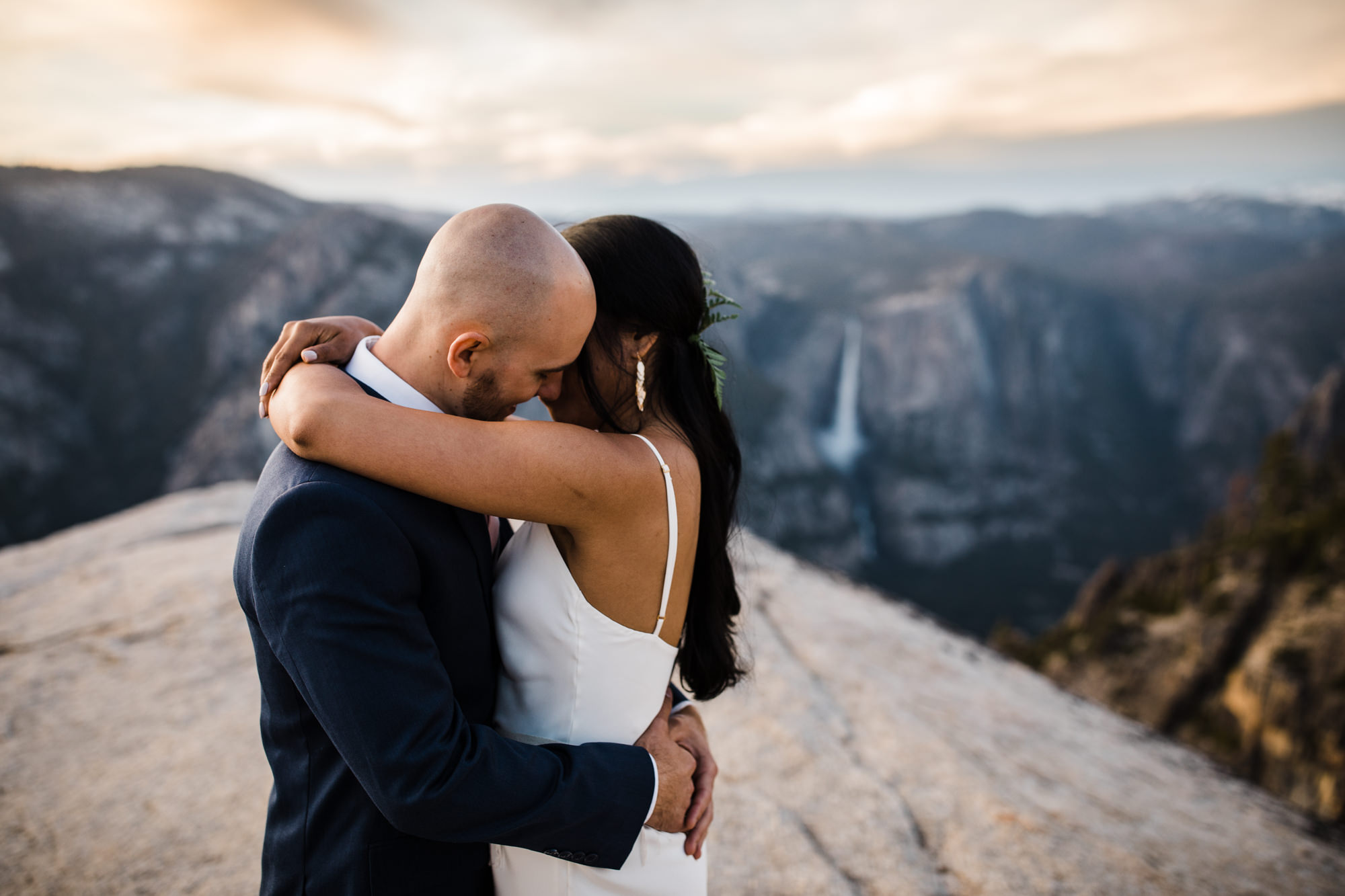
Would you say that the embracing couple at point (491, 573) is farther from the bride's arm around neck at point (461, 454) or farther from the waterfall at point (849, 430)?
the waterfall at point (849, 430)

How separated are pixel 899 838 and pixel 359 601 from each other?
3202mm

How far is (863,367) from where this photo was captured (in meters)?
109

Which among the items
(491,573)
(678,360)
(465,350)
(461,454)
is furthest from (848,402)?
(461,454)

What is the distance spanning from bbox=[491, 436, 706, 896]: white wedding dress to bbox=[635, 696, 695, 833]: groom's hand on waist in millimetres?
36

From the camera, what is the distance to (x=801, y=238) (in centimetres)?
16150

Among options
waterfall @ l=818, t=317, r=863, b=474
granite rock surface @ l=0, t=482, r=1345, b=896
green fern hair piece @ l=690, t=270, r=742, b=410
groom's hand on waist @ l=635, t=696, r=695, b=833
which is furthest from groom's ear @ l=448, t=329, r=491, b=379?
waterfall @ l=818, t=317, r=863, b=474

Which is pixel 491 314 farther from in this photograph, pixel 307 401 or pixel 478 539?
pixel 478 539

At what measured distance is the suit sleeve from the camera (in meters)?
1.26

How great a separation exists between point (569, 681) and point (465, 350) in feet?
2.75

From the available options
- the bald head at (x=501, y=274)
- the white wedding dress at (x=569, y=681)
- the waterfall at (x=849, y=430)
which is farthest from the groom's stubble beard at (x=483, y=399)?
the waterfall at (x=849, y=430)

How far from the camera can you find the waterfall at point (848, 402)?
105m

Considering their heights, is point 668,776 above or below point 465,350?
below

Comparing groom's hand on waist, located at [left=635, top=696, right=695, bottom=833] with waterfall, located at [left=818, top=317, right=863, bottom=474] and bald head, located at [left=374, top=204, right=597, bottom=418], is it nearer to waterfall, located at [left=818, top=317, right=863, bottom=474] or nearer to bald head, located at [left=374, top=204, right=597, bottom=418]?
bald head, located at [left=374, top=204, right=597, bottom=418]

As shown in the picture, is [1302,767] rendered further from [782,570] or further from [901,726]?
[901,726]
